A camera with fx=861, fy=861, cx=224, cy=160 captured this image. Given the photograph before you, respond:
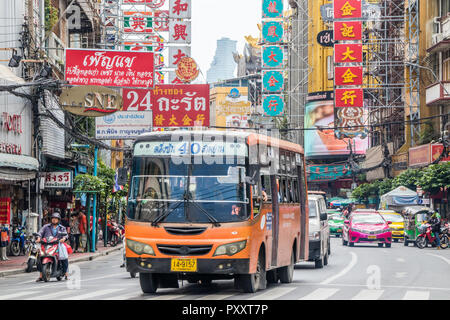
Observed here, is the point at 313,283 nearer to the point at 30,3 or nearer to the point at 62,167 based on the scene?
the point at 30,3

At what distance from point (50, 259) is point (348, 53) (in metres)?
43.7

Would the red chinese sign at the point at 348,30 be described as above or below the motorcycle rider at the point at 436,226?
above

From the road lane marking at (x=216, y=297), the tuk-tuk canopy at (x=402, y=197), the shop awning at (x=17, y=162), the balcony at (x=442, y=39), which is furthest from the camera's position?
the tuk-tuk canopy at (x=402, y=197)

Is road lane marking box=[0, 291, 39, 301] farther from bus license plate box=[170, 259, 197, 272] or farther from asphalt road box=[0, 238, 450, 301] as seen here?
bus license plate box=[170, 259, 197, 272]

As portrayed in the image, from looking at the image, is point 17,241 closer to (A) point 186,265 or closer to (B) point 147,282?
(B) point 147,282

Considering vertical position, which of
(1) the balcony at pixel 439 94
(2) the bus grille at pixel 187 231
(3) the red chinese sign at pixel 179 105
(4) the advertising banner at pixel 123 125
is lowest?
(2) the bus grille at pixel 187 231

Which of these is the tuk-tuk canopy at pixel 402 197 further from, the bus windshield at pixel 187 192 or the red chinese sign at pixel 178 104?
the bus windshield at pixel 187 192

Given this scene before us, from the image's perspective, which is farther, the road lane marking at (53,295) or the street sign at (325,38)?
the street sign at (325,38)

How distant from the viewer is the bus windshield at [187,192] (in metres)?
15.7

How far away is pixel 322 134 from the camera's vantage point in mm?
99312

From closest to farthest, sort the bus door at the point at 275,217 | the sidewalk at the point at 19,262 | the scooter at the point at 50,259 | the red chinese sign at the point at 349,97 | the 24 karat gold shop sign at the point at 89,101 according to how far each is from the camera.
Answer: the bus door at the point at 275,217 < the scooter at the point at 50,259 < the sidewalk at the point at 19,262 < the 24 karat gold shop sign at the point at 89,101 < the red chinese sign at the point at 349,97

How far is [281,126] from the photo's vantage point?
105250 mm

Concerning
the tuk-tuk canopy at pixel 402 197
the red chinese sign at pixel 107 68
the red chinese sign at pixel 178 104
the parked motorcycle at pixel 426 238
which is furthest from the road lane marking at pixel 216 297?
the tuk-tuk canopy at pixel 402 197

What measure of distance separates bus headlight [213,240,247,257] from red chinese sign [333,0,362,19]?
4696cm
